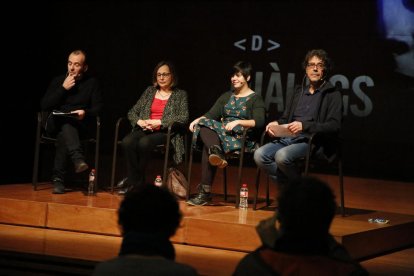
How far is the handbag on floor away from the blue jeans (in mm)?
647

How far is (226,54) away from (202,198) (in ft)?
7.17

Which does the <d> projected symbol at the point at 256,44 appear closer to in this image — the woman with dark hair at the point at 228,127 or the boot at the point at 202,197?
the woman with dark hair at the point at 228,127

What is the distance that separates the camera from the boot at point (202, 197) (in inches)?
220

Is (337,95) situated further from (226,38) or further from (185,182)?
(226,38)

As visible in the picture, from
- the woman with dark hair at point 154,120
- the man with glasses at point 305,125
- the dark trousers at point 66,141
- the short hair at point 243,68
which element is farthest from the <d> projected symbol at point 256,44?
the dark trousers at point 66,141

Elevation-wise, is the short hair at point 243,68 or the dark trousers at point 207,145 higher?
the short hair at point 243,68

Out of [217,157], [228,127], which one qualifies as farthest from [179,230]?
[228,127]

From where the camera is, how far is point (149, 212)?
218 centimetres

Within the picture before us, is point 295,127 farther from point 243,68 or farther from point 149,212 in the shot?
point 149,212

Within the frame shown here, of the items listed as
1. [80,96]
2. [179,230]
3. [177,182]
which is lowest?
[179,230]

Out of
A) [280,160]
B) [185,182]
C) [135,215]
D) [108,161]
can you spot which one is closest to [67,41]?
[108,161]

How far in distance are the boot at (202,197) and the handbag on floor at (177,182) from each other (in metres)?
0.19

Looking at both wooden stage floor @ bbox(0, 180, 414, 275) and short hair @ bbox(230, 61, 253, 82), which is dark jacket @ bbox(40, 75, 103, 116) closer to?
wooden stage floor @ bbox(0, 180, 414, 275)

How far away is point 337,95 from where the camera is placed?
5.38 meters
